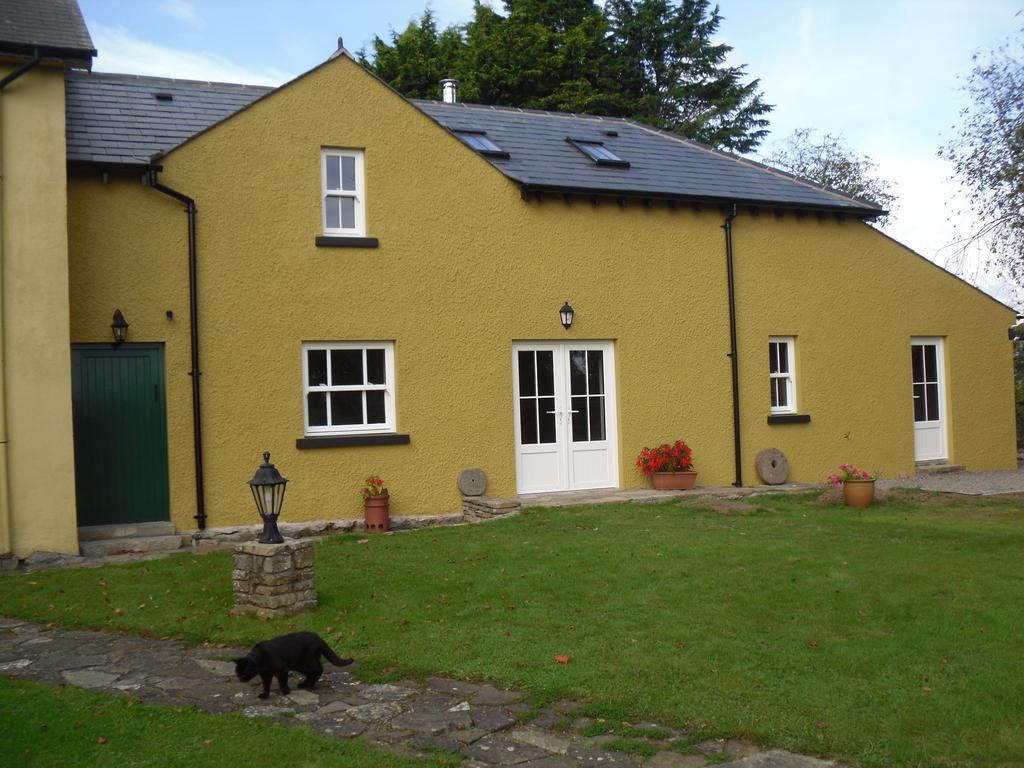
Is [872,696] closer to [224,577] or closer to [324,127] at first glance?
[224,577]

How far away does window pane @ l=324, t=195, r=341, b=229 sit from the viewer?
12.8m

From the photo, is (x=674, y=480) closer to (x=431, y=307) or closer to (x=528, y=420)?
(x=528, y=420)

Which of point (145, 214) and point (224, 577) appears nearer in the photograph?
point (224, 577)

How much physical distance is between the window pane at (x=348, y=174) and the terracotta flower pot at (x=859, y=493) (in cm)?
795

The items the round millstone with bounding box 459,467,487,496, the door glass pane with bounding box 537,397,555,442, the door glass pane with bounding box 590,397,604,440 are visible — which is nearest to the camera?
the round millstone with bounding box 459,467,487,496

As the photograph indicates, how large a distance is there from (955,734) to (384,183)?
1011 centimetres

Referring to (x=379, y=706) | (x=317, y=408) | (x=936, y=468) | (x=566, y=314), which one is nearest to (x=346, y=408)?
(x=317, y=408)

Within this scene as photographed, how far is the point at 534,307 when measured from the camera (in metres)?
13.8

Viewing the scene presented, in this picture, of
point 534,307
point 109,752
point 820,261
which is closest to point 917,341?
point 820,261

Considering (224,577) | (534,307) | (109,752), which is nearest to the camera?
(109,752)

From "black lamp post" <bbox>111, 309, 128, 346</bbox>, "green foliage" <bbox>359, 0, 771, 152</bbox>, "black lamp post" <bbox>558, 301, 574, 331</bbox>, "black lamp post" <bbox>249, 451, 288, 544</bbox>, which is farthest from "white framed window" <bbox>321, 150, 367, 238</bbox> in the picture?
"green foliage" <bbox>359, 0, 771, 152</bbox>

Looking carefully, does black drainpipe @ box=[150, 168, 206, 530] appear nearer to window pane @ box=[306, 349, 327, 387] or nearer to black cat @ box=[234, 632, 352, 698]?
window pane @ box=[306, 349, 327, 387]

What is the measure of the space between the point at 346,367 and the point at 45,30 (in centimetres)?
529

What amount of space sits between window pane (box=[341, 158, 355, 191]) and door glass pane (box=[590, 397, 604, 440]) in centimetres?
473
